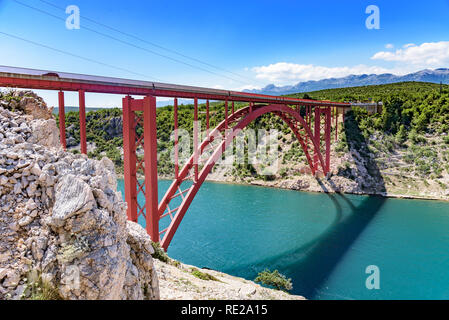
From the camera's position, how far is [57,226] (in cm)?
347

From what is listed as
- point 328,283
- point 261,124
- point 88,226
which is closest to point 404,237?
point 328,283

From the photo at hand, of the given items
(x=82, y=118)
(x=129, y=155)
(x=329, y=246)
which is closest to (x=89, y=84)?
(x=82, y=118)

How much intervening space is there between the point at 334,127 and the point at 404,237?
1663cm

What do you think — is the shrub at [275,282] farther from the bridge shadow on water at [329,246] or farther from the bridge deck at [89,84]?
the bridge deck at [89,84]

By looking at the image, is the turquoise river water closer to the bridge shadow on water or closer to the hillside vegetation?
the bridge shadow on water

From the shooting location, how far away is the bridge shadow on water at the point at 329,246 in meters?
11.4

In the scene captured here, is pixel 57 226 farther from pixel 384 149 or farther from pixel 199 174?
pixel 384 149

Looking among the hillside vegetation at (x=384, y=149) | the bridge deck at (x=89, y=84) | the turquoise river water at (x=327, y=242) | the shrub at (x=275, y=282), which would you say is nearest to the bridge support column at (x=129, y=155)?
the bridge deck at (x=89, y=84)

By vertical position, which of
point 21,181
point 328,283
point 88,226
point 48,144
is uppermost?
point 48,144

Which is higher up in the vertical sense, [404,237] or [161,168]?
[161,168]

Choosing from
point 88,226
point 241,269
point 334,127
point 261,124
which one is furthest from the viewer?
point 261,124

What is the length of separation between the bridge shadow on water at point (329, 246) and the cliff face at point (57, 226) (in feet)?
28.2
